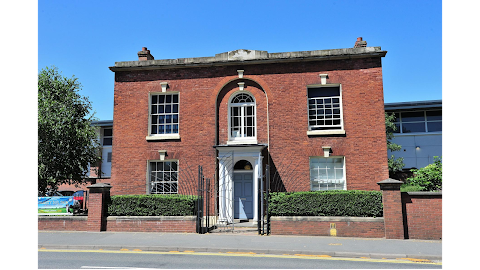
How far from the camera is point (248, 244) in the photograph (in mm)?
10789

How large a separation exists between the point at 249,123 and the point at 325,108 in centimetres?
358

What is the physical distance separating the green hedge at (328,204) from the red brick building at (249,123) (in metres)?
2.78

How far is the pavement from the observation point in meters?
9.67

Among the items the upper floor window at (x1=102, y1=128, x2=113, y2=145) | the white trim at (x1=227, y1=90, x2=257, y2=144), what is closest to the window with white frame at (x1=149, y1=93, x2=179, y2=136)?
the white trim at (x1=227, y1=90, x2=257, y2=144)

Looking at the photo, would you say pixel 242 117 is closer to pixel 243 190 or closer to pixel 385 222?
pixel 243 190

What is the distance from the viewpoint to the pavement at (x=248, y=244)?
9672mm

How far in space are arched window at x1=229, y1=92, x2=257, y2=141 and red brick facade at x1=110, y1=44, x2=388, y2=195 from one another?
33cm

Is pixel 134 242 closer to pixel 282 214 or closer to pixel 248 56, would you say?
pixel 282 214

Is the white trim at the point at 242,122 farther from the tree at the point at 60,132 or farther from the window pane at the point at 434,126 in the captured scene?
the window pane at the point at 434,126

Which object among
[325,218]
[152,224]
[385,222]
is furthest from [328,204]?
[152,224]

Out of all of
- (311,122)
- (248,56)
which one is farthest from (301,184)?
(248,56)

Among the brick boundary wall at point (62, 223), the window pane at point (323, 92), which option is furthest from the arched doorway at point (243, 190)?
the brick boundary wall at point (62, 223)

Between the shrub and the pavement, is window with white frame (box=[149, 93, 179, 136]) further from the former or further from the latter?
the shrub
